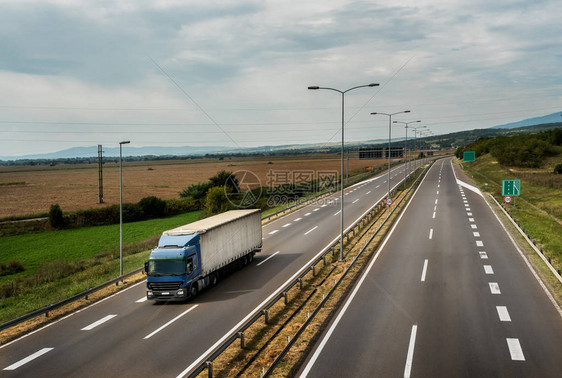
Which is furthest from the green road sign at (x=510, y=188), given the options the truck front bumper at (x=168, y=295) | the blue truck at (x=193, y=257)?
the truck front bumper at (x=168, y=295)

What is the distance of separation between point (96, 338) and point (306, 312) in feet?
27.1

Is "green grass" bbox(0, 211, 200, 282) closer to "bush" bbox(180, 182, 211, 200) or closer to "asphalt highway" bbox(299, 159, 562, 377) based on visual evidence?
"bush" bbox(180, 182, 211, 200)

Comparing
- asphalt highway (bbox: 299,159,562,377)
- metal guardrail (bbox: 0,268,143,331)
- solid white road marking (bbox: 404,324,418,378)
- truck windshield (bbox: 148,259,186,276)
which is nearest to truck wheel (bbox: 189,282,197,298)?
truck windshield (bbox: 148,259,186,276)

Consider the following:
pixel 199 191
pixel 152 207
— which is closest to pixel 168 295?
pixel 152 207

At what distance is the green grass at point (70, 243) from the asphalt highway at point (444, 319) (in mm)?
28880

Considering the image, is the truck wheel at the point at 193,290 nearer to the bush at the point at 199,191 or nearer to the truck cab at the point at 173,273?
the truck cab at the point at 173,273

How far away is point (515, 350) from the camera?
46.4ft

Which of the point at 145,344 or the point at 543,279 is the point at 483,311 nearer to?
the point at 543,279

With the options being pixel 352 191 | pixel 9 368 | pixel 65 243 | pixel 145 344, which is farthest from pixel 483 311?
pixel 352 191

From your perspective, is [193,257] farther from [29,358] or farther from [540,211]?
[540,211]

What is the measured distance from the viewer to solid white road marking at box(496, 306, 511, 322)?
55.7 feet

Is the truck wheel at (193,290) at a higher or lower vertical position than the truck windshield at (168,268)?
lower

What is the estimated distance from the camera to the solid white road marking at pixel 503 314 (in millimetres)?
16969

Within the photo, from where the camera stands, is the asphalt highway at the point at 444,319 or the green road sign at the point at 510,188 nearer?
the asphalt highway at the point at 444,319
